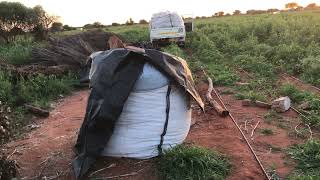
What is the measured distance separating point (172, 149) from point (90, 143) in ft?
3.64

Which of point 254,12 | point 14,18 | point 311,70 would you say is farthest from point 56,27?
point 311,70

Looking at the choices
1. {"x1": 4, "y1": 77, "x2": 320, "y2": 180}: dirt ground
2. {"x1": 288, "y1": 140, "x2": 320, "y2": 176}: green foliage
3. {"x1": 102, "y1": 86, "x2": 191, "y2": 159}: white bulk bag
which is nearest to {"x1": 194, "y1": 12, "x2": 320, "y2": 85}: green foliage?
{"x1": 4, "y1": 77, "x2": 320, "y2": 180}: dirt ground

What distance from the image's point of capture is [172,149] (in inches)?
247

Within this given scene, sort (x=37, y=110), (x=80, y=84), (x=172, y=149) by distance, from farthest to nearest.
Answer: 1. (x=80, y=84)
2. (x=37, y=110)
3. (x=172, y=149)

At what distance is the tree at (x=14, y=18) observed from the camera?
2900 cm

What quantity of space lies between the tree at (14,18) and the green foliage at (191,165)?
24424 millimetres

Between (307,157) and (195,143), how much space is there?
1.66 meters

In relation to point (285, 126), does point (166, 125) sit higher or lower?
higher

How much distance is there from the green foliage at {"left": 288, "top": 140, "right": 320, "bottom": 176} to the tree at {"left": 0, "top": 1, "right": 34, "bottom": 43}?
967 inches

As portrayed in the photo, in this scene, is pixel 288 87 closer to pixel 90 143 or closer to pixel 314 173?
pixel 314 173

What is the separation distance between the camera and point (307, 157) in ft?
21.1

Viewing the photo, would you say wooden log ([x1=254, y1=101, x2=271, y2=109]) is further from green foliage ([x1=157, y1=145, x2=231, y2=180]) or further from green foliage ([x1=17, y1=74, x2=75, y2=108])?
green foliage ([x1=17, y1=74, x2=75, y2=108])

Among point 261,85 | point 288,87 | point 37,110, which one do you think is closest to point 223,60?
point 261,85

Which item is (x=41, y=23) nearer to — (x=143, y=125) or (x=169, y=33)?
(x=169, y=33)
